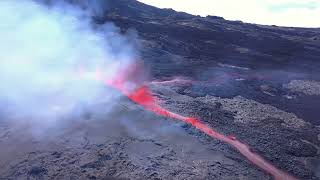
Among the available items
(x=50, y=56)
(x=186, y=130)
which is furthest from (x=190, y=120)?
(x=50, y=56)

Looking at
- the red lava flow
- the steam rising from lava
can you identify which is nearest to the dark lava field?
the red lava flow

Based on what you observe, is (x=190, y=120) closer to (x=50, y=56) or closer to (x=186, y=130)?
(x=186, y=130)

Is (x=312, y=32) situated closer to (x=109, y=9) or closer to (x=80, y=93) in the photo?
(x=109, y=9)

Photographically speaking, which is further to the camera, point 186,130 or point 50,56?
point 50,56

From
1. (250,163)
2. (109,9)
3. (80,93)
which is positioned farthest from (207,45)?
(250,163)

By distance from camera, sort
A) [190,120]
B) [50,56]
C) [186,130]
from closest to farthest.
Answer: [186,130] < [190,120] < [50,56]
